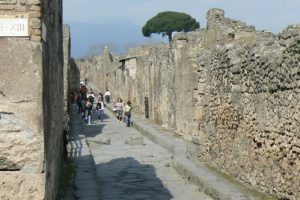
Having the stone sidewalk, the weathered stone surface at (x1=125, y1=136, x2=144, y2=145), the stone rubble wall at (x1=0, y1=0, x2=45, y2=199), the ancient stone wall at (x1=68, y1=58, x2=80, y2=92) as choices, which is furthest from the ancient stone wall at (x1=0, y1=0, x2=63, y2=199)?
the ancient stone wall at (x1=68, y1=58, x2=80, y2=92)

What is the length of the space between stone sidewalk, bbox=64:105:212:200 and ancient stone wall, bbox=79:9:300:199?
0.85 m

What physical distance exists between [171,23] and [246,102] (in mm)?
55534

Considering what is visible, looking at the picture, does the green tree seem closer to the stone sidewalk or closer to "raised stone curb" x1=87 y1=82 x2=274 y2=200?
the stone sidewalk

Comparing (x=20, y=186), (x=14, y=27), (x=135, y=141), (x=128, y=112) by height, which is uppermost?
(x=14, y=27)

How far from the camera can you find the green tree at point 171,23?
6297cm

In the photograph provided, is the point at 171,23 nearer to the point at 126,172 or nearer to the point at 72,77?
the point at 72,77

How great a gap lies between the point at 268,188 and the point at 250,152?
0.85m

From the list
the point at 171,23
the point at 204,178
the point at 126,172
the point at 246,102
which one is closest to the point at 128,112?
the point at 126,172

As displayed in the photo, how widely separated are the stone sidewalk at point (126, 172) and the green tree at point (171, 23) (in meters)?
46.0

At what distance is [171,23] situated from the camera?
63.7 metres

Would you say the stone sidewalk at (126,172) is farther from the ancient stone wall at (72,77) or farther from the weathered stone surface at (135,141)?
the ancient stone wall at (72,77)

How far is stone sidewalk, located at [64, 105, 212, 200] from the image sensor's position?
8.84m

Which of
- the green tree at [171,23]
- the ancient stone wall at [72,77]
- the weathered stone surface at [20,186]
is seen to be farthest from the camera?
the green tree at [171,23]

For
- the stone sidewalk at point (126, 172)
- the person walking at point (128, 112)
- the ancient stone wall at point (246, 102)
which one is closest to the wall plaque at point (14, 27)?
the stone sidewalk at point (126, 172)
